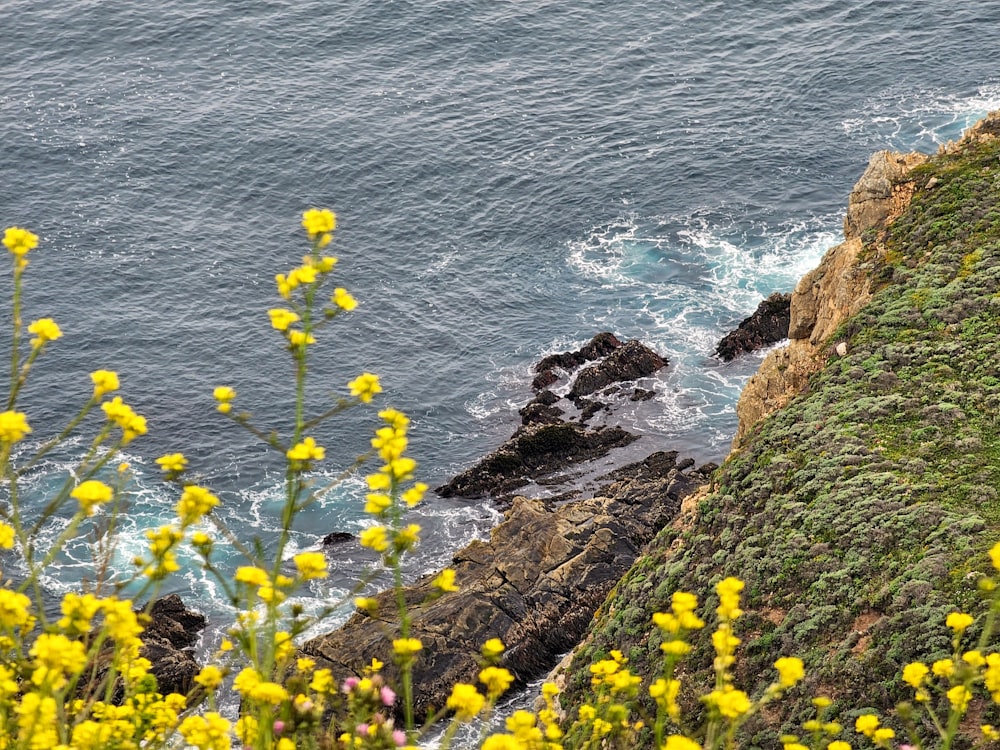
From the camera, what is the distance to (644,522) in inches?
1791

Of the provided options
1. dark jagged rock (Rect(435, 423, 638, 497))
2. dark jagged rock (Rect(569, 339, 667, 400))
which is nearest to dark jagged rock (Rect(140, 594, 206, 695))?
dark jagged rock (Rect(435, 423, 638, 497))

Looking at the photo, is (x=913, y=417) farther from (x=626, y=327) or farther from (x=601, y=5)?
(x=601, y=5)

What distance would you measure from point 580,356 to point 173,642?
82.3 feet

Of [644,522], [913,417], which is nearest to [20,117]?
[644,522]

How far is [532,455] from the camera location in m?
53.0

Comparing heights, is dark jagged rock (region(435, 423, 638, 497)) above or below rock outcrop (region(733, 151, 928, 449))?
below

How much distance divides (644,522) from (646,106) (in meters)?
41.1

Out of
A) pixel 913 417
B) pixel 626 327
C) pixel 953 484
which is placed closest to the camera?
pixel 953 484

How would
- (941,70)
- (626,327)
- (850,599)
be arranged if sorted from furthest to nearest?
(941,70) → (626,327) → (850,599)

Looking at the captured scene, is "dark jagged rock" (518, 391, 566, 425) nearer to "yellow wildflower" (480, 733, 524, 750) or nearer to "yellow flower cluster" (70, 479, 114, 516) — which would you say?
"yellow flower cluster" (70, 479, 114, 516)

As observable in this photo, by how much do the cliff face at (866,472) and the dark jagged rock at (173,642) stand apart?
17090 mm

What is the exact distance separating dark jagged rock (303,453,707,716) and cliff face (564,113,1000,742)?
8.23 m

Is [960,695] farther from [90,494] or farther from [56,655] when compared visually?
[90,494]

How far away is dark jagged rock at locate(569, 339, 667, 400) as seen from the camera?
186 feet
